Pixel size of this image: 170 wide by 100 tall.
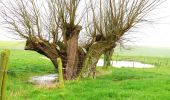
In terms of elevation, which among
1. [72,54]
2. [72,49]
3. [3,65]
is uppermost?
[72,49]

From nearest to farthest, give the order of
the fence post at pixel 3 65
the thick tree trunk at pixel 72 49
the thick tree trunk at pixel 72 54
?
the fence post at pixel 3 65
the thick tree trunk at pixel 72 54
the thick tree trunk at pixel 72 49

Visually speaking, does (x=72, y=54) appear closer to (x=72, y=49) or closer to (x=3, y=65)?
(x=72, y=49)

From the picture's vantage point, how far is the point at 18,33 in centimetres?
2564

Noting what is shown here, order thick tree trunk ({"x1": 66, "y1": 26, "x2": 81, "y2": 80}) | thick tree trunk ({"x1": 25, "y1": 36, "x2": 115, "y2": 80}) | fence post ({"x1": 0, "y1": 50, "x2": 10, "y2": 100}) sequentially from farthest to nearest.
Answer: thick tree trunk ({"x1": 66, "y1": 26, "x2": 81, "y2": 80}), thick tree trunk ({"x1": 25, "y1": 36, "x2": 115, "y2": 80}), fence post ({"x1": 0, "y1": 50, "x2": 10, "y2": 100})

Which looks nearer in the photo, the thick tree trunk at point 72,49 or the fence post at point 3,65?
the fence post at point 3,65

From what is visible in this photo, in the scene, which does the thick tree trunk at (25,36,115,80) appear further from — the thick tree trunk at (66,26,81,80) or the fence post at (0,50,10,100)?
the fence post at (0,50,10,100)

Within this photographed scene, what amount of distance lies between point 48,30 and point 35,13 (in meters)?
1.44

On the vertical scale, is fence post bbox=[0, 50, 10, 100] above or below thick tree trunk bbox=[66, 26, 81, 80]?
Answer: below

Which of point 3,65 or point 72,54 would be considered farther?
point 72,54

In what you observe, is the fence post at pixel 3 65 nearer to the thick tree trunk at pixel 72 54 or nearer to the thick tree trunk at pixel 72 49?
the thick tree trunk at pixel 72 54

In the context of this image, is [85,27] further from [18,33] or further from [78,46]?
[18,33]

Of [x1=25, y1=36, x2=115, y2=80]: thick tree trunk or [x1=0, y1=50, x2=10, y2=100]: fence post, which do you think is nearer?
[x1=0, y1=50, x2=10, y2=100]: fence post

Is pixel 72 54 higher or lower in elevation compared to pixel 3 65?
higher

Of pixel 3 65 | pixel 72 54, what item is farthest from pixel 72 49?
pixel 3 65
